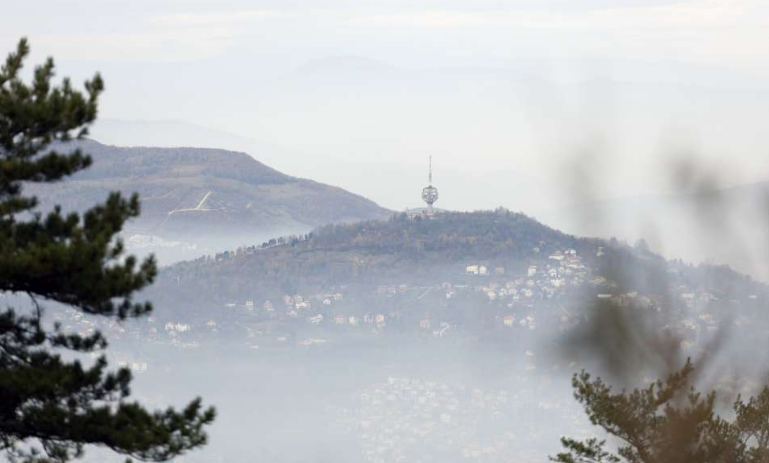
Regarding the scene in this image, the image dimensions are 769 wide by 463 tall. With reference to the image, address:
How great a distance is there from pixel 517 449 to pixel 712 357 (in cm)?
14965

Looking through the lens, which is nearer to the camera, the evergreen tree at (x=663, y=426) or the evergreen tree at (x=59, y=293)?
the evergreen tree at (x=59, y=293)

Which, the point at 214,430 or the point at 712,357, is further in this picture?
the point at 214,430

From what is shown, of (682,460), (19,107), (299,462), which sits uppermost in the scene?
(19,107)

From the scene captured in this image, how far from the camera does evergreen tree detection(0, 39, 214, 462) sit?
1504cm

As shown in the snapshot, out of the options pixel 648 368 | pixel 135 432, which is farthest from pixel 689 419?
pixel 135 432

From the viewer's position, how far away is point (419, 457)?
18750cm

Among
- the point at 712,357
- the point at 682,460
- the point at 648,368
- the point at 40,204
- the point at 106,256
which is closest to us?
the point at 106,256

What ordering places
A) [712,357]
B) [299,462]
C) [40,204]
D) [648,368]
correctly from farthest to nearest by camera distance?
[299,462], [712,357], [648,368], [40,204]

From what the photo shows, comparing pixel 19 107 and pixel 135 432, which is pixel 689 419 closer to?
Answer: pixel 135 432

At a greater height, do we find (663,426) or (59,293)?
(59,293)

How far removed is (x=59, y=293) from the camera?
15.4m

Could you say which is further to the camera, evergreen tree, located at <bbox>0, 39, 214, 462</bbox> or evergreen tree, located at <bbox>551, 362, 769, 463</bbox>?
evergreen tree, located at <bbox>551, 362, 769, 463</bbox>

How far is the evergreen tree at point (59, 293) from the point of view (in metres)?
15.0

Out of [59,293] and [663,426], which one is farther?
[663,426]
